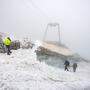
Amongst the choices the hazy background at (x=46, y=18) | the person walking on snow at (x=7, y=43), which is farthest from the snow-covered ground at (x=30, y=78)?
the hazy background at (x=46, y=18)

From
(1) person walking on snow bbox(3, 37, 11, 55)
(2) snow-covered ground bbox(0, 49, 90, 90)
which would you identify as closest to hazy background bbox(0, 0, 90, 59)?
(1) person walking on snow bbox(3, 37, 11, 55)

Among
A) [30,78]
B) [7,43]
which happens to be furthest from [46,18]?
[30,78]

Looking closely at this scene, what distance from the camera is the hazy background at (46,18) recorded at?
6042 centimetres

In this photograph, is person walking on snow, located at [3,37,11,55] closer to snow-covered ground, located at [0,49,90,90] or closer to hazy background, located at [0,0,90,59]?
snow-covered ground, located at [0,49,90,90]

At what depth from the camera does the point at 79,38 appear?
6353 cm

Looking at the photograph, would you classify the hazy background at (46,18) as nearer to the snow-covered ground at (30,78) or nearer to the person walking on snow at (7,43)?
the person walking on snow at (7,43)

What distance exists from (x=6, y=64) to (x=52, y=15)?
51713 mm

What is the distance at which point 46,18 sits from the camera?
222 feet

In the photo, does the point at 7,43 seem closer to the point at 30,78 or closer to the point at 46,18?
the point at 30,78

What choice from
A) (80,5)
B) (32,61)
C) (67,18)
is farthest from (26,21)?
(32,61)

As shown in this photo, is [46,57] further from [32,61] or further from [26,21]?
[26,21]

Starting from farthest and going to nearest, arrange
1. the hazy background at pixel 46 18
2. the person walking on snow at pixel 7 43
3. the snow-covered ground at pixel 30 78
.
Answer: the hazy background at pixel 46 18
the person walking on snow at pixel 7 43
the snow-covered ground at pixel 30 78

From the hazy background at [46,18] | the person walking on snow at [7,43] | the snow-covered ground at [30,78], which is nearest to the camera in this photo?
the snow-covered ground at [30,78]

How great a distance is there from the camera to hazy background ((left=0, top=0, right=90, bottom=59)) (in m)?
60.4
